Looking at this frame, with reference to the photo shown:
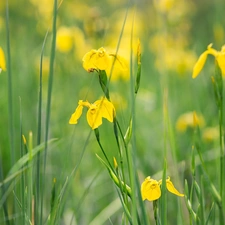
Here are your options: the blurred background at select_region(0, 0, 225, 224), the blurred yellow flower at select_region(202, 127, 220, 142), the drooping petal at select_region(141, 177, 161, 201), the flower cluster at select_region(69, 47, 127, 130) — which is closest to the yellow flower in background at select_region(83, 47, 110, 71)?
the flower cluster at select_region(69, 47, 127, 130)

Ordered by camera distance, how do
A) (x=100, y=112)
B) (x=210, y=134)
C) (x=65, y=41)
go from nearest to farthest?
1. (x=100, y=112)
2. (x=210, y=134)
3. (x=65, y=41)

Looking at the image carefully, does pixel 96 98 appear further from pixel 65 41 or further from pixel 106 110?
pixel 106 110

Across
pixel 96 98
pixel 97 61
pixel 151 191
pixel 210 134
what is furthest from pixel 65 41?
pixel 151 191

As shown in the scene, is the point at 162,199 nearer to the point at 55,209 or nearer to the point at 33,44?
the point at 55,209

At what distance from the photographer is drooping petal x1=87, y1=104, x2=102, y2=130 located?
3.66ft

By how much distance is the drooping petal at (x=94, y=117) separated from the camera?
3.66 ft

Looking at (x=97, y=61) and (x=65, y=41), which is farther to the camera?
(x=65, y=41)

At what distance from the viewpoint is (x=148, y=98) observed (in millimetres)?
2889

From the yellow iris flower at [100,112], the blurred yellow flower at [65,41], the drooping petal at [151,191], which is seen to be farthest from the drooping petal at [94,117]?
the blurred yellow flower at [65,41]

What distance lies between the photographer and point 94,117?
113 cm

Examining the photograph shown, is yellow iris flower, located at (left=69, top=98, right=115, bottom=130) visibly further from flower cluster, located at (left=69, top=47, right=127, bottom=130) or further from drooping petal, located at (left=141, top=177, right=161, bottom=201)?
drooping petal, located at (left=141, top=177, right=161, bottom=201)

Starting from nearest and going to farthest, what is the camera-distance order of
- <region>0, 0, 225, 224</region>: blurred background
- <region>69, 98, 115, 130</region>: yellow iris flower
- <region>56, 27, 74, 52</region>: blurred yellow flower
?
1. <region>69, 98, 115, 130</region>: yellow iris flower
2. <region>0, 0, 225, 224</region>: blurred background
3. <region>56, 27, 74, 52</region>: blurred yellow flower

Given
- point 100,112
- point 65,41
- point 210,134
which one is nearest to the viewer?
point 100,112

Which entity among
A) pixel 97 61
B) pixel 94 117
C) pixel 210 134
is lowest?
pixel 210 134
